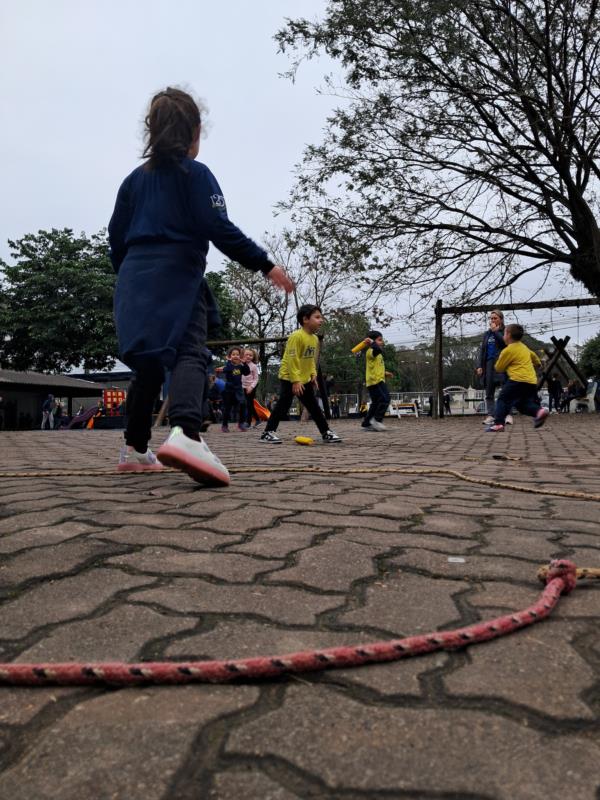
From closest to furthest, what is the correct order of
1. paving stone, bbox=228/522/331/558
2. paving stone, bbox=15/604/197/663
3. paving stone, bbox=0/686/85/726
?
paving stone, bbox=0/686/85/726, paving stone, bbox=15/604/197/663, paving stone, bbox=228/522/331/558

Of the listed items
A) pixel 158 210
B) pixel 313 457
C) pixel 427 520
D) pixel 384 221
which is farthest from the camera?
pixel 384 221

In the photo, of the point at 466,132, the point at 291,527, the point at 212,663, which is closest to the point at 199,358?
the point at 291,527

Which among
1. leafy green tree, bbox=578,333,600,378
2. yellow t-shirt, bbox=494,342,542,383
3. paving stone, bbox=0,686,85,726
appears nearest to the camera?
paving stone, bbox=0,686,85,726

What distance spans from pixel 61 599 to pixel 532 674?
3.55 ft

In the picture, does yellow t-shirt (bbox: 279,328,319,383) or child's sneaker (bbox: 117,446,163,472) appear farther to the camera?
yellow t-shirt (bbox: 279,328,319,383)

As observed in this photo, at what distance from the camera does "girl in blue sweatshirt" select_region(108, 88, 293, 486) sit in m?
3.05

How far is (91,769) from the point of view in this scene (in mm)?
879

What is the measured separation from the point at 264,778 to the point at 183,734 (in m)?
0.17

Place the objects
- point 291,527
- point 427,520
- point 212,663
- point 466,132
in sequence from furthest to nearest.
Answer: point 466,132 → point 427,520 → point 291,527 → point 212,663

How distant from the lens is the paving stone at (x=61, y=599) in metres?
1.40

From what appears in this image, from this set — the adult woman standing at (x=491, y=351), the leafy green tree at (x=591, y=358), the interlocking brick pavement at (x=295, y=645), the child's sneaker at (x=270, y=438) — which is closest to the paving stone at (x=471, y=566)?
the interlocking brick pavement at (x=295, y=645)

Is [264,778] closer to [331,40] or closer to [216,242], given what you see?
[216,242]

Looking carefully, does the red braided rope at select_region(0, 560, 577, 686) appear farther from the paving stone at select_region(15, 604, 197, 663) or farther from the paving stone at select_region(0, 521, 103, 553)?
the paving stone at select_region(0, 521, 103, 553)

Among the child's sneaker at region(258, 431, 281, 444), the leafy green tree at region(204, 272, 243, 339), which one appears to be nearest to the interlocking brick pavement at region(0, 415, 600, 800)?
the child's sneaker at region(258, 431, 281, 444)
